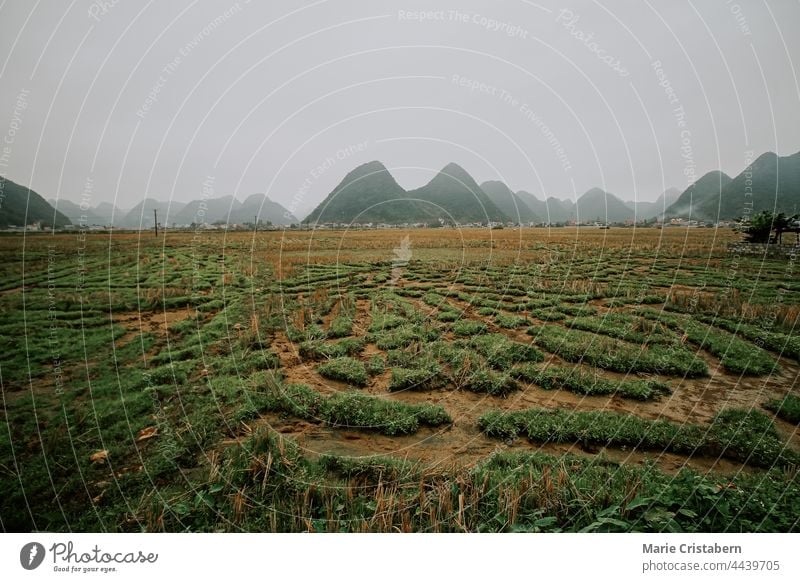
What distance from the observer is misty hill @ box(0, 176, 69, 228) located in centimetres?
632

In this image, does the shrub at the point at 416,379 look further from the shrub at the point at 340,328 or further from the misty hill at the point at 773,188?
the misty hill at the point at 773,188

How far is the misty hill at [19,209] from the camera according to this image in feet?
20.7

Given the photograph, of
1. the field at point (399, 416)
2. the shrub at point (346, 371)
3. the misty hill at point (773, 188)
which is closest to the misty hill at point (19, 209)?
the field at point (399, 416)

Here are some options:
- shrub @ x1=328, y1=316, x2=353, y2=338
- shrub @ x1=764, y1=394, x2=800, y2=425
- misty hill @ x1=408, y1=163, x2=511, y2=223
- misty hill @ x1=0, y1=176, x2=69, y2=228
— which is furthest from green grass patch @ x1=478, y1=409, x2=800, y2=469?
misty hill @ x1=408, y1=163, x2=511, y2=223

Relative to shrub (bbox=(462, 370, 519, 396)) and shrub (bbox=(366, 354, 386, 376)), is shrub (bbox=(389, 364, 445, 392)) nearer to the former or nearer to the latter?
shrub (bbox=(366, 354, 386, 376))

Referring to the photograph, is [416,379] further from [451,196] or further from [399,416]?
[451,196]

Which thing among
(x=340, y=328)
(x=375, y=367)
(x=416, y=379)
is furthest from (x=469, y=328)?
(x=340, y=328)

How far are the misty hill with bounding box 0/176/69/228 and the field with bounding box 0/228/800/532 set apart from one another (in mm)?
3551

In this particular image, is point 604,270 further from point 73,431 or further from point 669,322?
point 73,431

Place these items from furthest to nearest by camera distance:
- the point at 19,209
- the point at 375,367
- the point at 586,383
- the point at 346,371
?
the point at 19,209
the point at 375,367
the point at 346,371
the point at 586,383

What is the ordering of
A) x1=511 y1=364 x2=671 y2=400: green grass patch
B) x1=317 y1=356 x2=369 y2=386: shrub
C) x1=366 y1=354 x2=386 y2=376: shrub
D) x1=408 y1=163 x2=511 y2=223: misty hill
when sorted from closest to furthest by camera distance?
x1=511 y1=364 x2=671 y2=400: green grass patch < x1=317 y1=356 x2=369 y2=386: shrub < x1=366 y1=354 x2=386 y2=376: shrub < x1=408 y1=163 x2=511 y2=223: misty hill

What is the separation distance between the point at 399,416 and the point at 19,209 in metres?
89.6

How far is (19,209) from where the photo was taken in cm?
5950

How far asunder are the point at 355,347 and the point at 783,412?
27.8 ft
